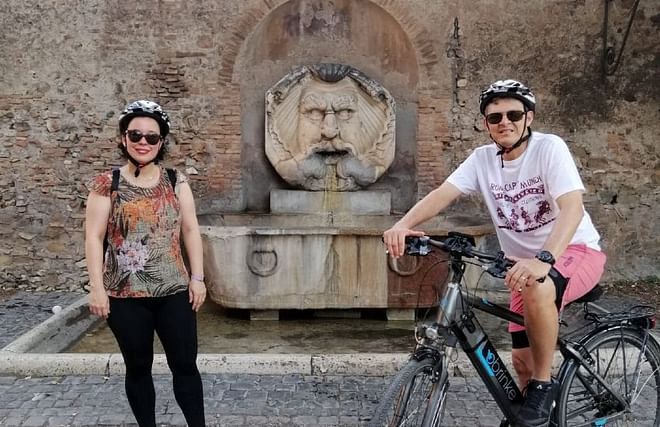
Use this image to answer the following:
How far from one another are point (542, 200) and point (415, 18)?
5.50 meters

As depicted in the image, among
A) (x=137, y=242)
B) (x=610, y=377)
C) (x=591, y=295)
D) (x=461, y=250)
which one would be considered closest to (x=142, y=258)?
(x=137, y=242)

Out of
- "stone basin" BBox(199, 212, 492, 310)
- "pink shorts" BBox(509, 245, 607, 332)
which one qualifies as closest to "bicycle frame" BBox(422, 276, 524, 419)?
"pink shorts" BBox(509, 245, 607, 332)

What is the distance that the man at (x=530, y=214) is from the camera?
96.7 inches

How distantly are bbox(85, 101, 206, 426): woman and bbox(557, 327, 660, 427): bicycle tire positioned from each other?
1.74 meters

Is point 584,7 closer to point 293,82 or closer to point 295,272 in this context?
point 293,82

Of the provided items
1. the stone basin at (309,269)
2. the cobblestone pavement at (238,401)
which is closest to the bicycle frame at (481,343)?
the cobblestone pavement at (238,401)

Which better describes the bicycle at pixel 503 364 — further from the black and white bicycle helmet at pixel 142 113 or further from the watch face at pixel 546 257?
the black and white bicycle helmet at pixel 142 113

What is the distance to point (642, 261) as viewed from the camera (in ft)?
25.9

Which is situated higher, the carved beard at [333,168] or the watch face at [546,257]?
the carved beard at [333,168]

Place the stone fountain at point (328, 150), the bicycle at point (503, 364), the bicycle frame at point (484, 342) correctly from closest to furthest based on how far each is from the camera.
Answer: the bicycle at point (503, 364)
the bicycle frame at point (484, 342)
the stone fountain at point (328, 150)

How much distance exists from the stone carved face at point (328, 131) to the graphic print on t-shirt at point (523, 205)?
4.82 meters

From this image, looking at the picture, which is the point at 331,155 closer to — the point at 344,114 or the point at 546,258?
the point at 344,114

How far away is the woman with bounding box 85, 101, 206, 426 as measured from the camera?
277 cm

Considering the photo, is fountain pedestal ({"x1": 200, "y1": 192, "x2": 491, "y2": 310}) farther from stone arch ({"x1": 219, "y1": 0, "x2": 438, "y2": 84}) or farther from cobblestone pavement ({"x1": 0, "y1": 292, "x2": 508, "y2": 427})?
stone arch ({"x1": 219, "y1": 0, "x2": 438, "y2": 84})
